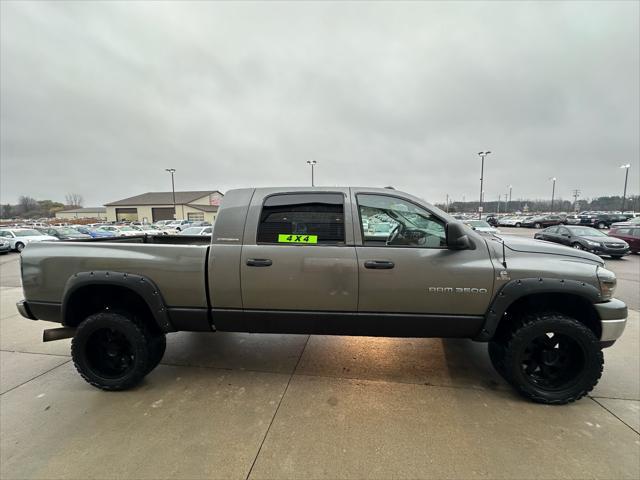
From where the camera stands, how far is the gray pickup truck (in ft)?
8.36

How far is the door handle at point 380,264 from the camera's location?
8.41ft

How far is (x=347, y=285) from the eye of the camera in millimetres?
2602

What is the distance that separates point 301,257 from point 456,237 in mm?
1323

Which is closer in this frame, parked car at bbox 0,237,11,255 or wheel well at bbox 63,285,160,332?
wheel well at bbox 63,285,160,332

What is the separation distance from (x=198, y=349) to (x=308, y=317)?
6.05ft

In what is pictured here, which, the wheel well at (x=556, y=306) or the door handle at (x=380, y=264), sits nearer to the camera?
the door handle at (x=380, y=264)

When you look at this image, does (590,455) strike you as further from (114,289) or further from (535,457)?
(114,289)

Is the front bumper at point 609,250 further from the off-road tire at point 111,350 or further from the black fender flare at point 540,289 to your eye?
the off-road tire at point 111,350

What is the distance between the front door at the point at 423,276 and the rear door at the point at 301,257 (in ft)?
0.47

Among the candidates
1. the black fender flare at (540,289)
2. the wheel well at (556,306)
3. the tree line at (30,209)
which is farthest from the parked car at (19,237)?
the tree line at (30,209)

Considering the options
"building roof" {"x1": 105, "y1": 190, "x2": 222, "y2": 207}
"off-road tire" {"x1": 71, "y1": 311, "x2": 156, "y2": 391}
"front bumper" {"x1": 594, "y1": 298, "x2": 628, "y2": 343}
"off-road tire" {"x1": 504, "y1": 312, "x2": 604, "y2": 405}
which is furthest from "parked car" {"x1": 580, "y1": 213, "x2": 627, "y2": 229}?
"building roof" {"x1": 105, "y1": 190, "x2": 222, "y2": 207}

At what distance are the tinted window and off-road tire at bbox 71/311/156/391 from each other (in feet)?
4.87

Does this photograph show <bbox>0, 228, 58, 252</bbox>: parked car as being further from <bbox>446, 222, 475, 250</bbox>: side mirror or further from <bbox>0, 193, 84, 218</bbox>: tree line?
<bbox>0, 193, 84, 218</bbox>: tree line

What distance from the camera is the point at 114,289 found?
9.55 ft
